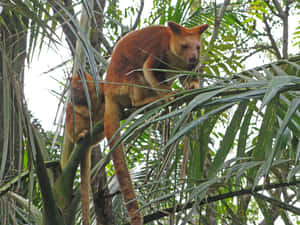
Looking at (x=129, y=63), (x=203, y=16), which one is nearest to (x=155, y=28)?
(x=129, y=63)

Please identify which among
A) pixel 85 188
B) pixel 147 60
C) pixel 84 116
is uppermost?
pixel 147 60

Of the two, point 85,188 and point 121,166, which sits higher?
point 121,166

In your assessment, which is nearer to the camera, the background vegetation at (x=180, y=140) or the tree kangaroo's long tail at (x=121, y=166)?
the background vegetation at (x=180, y=140)

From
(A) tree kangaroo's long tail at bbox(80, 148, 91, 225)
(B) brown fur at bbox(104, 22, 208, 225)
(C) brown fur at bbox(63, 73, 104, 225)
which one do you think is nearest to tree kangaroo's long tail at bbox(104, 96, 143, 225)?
(B) brown fur at bbox(104, 22, 208, 225)

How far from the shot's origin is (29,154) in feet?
4.62

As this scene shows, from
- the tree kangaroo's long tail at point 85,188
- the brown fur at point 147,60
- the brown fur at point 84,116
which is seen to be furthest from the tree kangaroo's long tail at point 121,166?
the tree kangaroo's long tail at point 85,188

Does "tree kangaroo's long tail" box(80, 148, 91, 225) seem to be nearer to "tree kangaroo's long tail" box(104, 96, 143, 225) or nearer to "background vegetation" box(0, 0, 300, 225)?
"background vegetation" box(0, 0, 300, 225)

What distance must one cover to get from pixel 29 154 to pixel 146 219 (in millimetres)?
830

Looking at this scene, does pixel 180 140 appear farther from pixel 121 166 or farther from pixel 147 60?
pixel 147 60

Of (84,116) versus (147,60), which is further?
(84,116)

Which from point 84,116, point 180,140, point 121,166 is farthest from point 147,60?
point 180,140

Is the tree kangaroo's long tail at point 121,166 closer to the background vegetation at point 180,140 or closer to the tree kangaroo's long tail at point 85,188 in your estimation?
the background vegetation at point 180,140

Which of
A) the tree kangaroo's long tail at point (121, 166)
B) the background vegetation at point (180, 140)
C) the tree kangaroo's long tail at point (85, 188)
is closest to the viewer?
the background vegetation at point (180, 140)

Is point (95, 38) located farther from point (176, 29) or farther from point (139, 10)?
point (139, 10)
